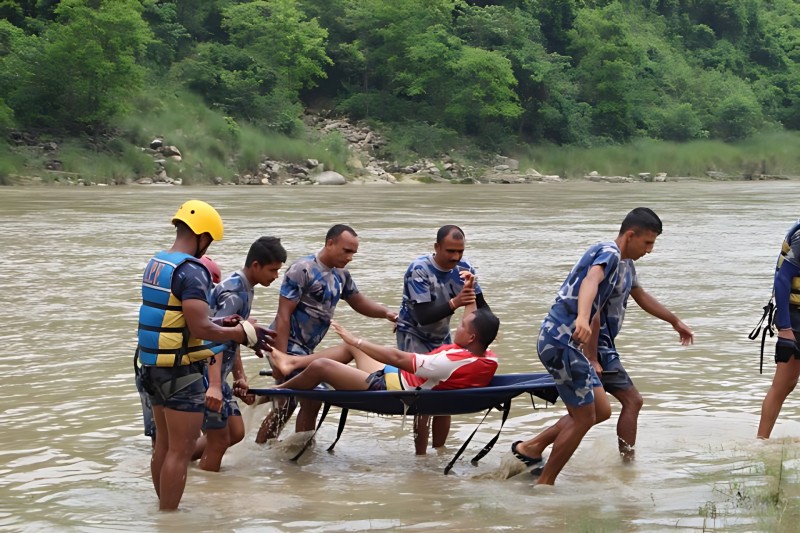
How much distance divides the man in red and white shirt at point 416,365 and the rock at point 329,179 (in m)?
41.6

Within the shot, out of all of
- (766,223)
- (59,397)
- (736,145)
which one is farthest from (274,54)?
(59,397)

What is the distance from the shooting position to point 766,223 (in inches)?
1013

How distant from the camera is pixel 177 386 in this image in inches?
209

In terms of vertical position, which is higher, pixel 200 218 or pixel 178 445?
pixel 200 218

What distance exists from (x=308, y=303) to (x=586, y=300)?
189 cm

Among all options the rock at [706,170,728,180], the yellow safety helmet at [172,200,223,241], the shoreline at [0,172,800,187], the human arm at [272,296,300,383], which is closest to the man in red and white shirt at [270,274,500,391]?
the human arm at [272,296,300,383]

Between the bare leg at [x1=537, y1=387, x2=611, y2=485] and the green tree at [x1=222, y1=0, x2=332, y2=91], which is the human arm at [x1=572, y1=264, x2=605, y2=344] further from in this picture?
the green tree at [x1=222, y1=0, x2=332, y2=91]

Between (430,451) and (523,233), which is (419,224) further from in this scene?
(430,451)

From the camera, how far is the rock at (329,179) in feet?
157

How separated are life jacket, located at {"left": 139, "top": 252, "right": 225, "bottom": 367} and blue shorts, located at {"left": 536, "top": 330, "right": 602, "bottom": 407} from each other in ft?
5.56

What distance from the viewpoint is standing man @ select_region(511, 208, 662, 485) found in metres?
5.73

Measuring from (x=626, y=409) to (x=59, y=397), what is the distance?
3.98 m

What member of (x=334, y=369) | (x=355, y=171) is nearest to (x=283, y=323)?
(x=334, y=369)

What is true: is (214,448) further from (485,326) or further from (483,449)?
(485,326)
